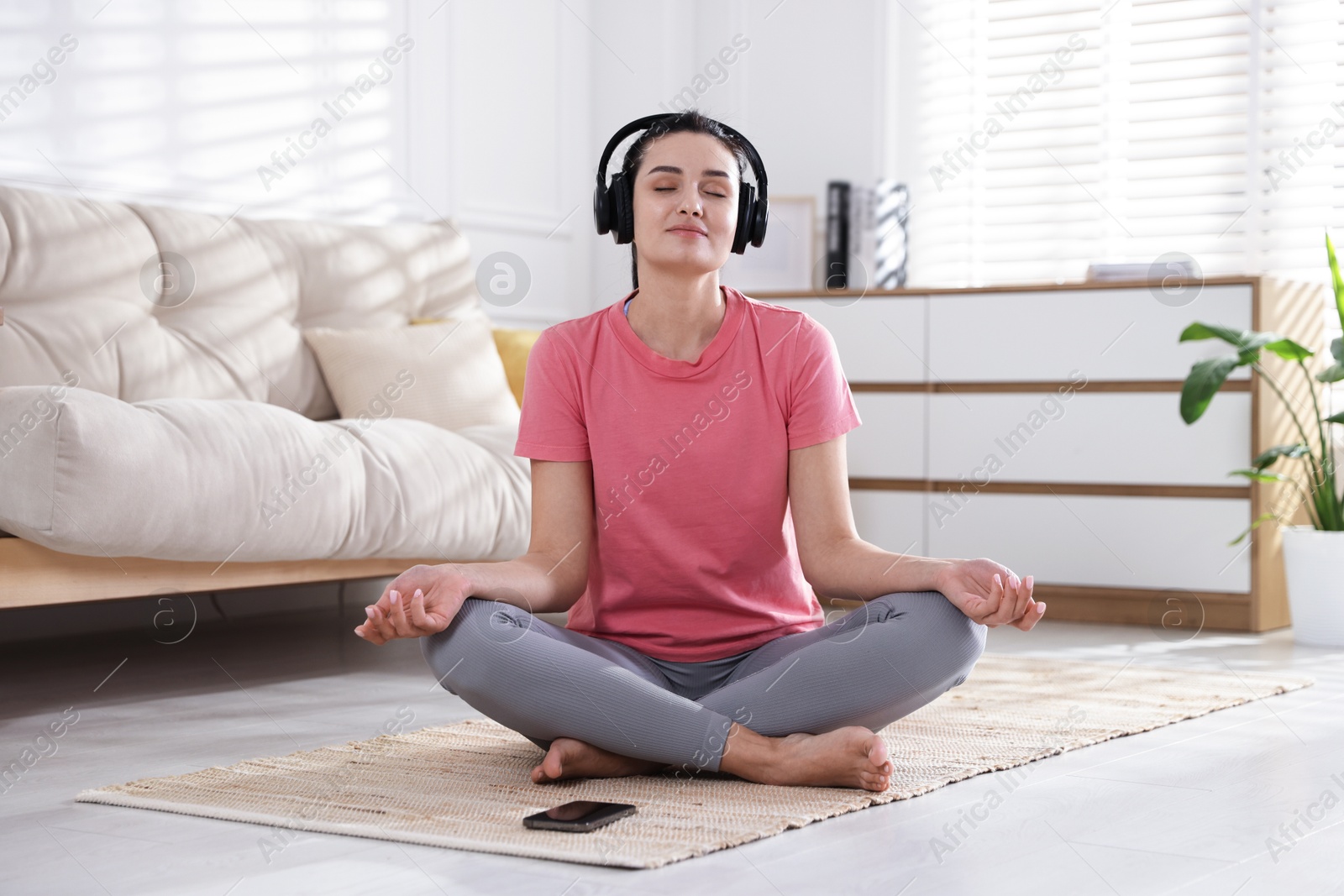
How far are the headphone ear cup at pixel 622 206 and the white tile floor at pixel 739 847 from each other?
2.51 ft

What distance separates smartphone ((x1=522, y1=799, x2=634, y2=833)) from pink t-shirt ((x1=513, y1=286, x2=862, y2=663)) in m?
0.33

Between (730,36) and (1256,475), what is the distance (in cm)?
224

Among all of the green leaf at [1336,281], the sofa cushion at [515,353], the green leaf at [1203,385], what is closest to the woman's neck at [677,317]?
the sofa cushion at [515,353]

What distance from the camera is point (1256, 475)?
3129 millimetres

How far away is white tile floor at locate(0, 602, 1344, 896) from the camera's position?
1.22 metres

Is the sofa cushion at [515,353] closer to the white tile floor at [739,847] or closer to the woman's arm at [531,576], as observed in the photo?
the white tile floor at [739,847]

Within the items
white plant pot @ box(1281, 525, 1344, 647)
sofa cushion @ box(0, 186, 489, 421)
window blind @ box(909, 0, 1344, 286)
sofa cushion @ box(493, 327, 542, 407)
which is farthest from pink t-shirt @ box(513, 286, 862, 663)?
window blind @ box(909, 0, 1344, 286)

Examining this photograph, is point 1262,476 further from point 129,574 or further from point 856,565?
point 129,574

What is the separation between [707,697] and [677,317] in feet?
1.58

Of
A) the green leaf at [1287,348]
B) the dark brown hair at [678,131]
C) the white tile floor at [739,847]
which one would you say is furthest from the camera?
the green leaf at [1287,348]

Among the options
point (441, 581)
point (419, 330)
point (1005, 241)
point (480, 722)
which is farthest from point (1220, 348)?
point (441, 581)

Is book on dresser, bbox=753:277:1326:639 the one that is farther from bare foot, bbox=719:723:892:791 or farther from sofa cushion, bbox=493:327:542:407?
bare foot, bbox=719:723:892:791

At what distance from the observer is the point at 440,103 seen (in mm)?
4004

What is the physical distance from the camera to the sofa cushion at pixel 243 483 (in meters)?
1.99
